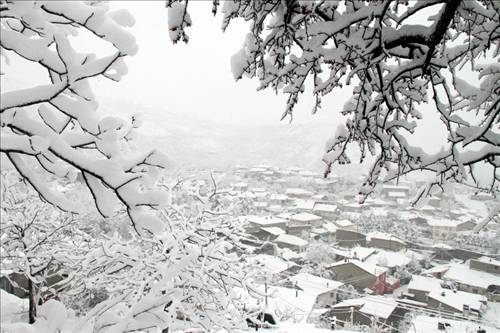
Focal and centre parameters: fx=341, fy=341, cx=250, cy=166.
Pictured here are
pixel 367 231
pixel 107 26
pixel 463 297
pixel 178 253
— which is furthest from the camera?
pixel 367 231

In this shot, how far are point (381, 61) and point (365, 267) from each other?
23.6m

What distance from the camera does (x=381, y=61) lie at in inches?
95.5

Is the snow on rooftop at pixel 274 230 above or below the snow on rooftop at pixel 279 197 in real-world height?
below

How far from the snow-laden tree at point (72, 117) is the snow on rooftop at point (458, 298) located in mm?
18434

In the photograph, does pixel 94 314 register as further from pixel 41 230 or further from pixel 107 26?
pixel 41 230

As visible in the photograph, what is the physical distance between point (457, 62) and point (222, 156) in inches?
3074

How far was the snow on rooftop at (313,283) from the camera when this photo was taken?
20.8 m

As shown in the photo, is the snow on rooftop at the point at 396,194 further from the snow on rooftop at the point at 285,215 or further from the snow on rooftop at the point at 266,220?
the snow on rooftop at the point at 266,220

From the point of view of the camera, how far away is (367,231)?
117ft

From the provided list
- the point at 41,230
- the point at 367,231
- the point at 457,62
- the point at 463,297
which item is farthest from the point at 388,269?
the point at 457,62

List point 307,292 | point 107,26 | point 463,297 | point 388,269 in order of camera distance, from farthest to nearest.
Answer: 1. point 388,269
2. point 307,292
3. point 463,297
4. point 107,26

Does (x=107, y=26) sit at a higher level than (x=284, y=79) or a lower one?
lower

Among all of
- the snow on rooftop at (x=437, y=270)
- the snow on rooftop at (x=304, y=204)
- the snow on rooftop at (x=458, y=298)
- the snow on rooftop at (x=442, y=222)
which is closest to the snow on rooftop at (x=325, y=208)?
the snow on rooftop at (x=304, y=204)

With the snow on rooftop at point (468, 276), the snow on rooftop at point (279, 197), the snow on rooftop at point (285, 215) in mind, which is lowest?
the snow on rooftop at point (468, 276)
